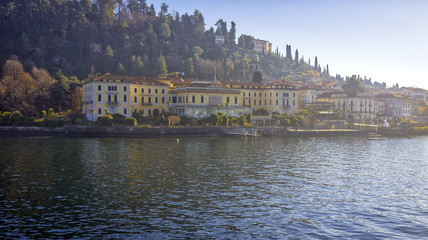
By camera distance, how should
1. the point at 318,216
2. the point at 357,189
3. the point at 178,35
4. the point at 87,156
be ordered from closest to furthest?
the point at 318,216 → the point at 357,189 → the point at 87,156 → the point at 178,35

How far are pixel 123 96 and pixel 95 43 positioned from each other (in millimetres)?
58802

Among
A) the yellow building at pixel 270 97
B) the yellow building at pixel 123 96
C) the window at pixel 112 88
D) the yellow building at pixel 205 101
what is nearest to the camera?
the yellow building at pixel 123 96

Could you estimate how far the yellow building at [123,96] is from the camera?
285ft

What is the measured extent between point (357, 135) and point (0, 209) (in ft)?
292

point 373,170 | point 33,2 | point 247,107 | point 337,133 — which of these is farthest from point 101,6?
point 373,170

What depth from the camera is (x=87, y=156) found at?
46031mm

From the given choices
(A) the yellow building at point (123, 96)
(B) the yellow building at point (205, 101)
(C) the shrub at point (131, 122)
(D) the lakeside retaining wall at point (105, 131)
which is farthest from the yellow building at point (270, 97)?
(C) the shrub at point (131, 122)

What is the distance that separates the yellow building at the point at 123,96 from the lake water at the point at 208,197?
1625 inches

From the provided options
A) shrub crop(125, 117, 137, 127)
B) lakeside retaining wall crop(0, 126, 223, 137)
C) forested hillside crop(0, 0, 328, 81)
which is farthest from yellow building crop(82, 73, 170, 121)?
forested hillside crop(0, 0, 328, 81)

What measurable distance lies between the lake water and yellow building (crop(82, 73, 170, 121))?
4127 cm

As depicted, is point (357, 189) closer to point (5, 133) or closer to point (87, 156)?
point (87, 156)

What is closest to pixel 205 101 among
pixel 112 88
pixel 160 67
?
pixel 112 88

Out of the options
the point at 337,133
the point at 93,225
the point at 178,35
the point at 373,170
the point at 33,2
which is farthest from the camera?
the point at 178,35

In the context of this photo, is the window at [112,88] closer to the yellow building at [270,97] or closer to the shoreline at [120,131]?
the shoreline at [120,131]
